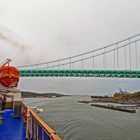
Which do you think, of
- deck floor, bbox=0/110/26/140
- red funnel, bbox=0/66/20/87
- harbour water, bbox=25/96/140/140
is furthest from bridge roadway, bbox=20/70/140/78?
red funnel, bbox=0/66/20/87

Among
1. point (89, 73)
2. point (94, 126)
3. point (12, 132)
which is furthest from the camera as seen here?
point (89, 73)

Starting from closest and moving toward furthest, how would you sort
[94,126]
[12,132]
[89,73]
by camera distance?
[12,132] → [94,126] → [89,73]

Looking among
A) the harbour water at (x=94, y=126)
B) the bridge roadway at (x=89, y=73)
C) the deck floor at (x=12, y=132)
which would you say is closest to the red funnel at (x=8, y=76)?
the deck floor at (x=12, y=132)

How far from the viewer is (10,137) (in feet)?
22.7

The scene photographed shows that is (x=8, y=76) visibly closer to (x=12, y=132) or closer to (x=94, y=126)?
(x=12, y=132)

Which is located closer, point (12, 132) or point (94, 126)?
point (12, 132)

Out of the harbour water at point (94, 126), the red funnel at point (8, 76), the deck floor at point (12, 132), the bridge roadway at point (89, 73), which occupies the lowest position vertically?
the harbour water at point (94, 126)

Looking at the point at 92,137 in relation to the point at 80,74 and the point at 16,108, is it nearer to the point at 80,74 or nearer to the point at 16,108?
the point at 16,108

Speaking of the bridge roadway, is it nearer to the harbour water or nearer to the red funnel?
the harbour water

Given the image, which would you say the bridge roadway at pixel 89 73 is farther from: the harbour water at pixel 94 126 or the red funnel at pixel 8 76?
the red funnel at pixel 8 76

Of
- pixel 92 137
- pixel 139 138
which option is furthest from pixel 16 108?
pixel 139 138

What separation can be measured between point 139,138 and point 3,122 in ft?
47.4

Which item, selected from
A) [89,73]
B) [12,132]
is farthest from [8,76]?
[89,73]

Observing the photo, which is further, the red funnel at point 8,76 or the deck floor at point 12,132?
the red funnel at point 8,76
